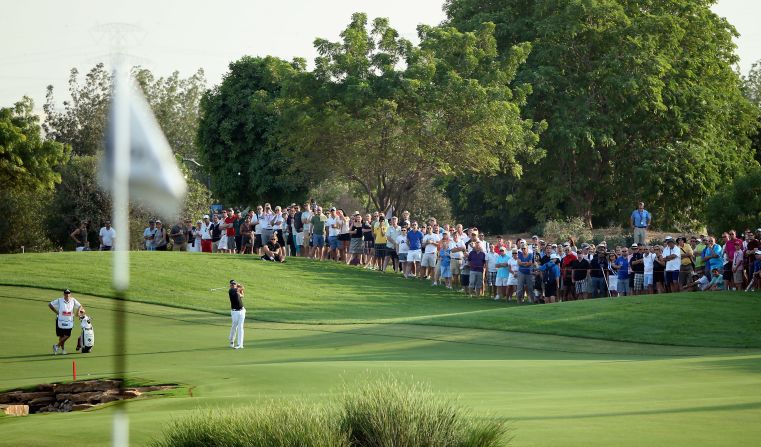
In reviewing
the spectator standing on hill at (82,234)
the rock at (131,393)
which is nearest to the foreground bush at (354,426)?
the rock at (131,393)

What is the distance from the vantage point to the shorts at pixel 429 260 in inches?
1709

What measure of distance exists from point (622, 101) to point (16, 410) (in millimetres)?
45147

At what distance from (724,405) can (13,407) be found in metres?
12.3

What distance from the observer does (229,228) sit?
4850 centimetres

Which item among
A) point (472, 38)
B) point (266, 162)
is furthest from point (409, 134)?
point (266, 162)

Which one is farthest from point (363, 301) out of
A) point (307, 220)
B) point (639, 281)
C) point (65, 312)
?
point (65, 312)

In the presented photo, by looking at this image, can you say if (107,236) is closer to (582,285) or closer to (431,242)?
(431,242)

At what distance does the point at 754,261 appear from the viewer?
33.3m

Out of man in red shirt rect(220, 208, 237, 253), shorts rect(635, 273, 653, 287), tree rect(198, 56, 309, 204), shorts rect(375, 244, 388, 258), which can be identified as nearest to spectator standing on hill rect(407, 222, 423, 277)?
shorts rect(375, 244, 388, 258)

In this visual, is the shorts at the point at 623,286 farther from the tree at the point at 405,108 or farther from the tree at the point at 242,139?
the tree at the point at 242,139

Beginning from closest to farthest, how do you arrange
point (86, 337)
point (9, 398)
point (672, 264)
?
1. point (9, 398)
2. point (86, 337)
3. point (672, 264)

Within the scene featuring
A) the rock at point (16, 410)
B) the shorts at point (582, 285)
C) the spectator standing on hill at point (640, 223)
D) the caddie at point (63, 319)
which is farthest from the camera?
the spectator standing on hill at point (640, 223)

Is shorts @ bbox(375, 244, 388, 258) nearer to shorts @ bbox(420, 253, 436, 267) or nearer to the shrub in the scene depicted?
shorts @ bbox(420, 253, 436, 267)

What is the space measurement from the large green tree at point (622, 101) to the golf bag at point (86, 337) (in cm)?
3488
